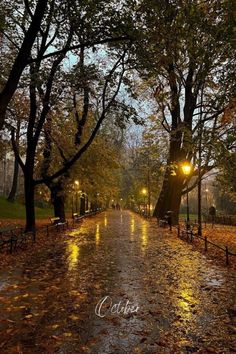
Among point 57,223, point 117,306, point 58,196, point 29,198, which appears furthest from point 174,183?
point 117,306

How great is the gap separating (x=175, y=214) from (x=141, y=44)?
19475 mm

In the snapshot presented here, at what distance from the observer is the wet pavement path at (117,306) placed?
5480 millimetres

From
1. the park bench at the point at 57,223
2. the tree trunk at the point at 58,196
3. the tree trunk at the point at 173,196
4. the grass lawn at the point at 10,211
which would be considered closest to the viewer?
the park bench at the point at 57,223

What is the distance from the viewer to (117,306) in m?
7.37

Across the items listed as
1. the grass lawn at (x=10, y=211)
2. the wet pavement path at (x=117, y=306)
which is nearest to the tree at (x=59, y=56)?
the wet pavement path at (x=117, y=306)

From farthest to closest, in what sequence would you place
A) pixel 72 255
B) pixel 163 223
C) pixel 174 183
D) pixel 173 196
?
1. pixel 163 223
2. pixel 173 196
3. pixel 174 183
4. pixel 72 255

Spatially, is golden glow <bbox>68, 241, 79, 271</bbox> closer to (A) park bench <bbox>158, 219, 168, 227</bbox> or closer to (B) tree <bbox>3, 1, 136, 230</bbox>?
(B) tree <bbox>3, 1, 136, 230</bbox>

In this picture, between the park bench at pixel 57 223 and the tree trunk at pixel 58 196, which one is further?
the tree trunk at pixel 58 196

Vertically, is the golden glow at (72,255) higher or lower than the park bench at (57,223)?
lower

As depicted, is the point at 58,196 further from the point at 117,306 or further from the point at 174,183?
the point at 117,306

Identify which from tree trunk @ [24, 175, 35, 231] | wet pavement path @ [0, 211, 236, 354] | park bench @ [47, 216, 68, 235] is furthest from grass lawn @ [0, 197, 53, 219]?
wet pavement path @ [0, 211, 236, 354]

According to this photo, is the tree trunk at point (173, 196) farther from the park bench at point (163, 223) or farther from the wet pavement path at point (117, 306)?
the wet pavement path at point (117, 306)

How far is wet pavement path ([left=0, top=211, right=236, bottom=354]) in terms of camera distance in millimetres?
5480

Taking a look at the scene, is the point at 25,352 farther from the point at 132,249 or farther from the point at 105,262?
the point at 132,249
